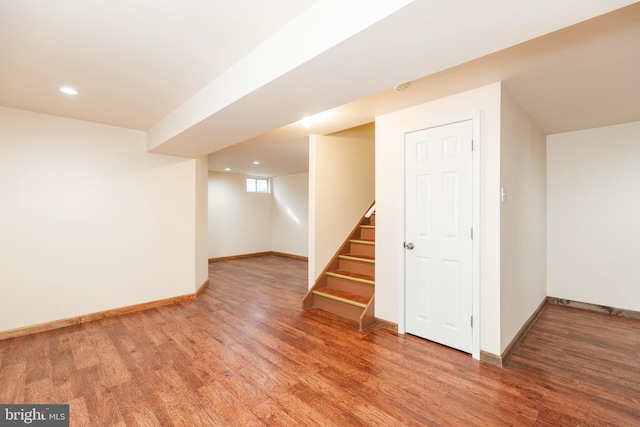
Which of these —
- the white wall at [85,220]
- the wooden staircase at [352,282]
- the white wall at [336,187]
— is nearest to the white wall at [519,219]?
the wooden staircase at [352,282]

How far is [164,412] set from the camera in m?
1.89

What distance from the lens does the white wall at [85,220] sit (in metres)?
3.09

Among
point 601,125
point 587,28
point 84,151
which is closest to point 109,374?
point 84,151

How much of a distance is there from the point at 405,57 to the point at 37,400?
3.38 metres

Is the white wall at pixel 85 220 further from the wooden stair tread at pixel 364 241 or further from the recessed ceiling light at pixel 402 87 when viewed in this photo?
the recessed ceiling light at pixel 402 87

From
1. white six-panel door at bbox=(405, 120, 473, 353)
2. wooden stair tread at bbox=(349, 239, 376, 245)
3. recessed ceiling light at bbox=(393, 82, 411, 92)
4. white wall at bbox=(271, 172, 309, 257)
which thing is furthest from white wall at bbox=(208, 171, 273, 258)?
recessed ceiling light at bbox=(393, 82, 411, 92)

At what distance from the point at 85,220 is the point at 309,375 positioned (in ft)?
11.0


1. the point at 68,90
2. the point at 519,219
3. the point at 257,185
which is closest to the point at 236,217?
the point at 257,185

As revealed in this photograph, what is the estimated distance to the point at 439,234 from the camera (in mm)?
2824

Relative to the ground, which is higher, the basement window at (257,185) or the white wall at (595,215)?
the basement window at (257,185)

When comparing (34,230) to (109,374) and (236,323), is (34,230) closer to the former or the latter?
(109,374)

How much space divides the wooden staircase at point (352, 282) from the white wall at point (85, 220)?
6.89ft

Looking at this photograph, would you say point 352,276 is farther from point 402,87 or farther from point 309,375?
point 402,87

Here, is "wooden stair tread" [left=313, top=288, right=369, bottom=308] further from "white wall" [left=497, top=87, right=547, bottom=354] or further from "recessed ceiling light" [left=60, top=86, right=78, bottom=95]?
"recessed ceiling light" [left=60, top=86, right=78, bottom=95]
